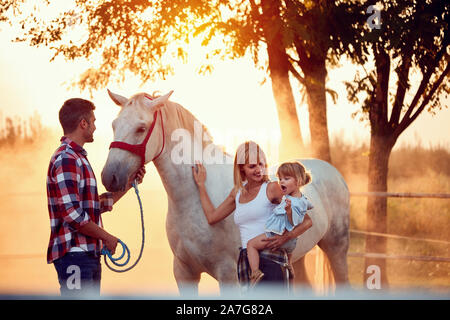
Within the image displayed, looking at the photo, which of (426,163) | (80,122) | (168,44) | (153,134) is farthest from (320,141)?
(426,163)

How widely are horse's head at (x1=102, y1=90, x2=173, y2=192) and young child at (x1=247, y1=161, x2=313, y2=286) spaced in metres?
0.84

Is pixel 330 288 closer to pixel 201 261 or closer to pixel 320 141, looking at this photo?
pixel 201 261

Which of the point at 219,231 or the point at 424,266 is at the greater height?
the point at 219,231

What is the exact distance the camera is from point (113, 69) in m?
6.62

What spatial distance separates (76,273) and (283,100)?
4.39 meters

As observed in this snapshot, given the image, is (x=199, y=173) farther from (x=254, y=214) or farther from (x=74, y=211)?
(x=74, y=211)

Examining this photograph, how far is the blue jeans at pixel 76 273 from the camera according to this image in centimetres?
252

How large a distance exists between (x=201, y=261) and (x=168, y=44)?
12.9ft

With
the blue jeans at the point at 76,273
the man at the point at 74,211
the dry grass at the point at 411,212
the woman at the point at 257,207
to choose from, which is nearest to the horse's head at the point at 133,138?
the man at the point at 74,211

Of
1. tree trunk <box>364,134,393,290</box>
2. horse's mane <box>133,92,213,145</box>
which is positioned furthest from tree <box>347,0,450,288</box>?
horse's mane <box>133,92,213,145</box>

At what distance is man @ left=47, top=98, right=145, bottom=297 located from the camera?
96.8 inches

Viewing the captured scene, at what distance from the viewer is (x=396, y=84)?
720cm

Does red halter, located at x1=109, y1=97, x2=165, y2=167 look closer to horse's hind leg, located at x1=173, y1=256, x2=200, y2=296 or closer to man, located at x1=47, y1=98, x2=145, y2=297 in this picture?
man, located at x1=47, y1=98, x2=145, y2=297

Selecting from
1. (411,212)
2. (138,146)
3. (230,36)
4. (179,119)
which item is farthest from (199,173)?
(411,212)
